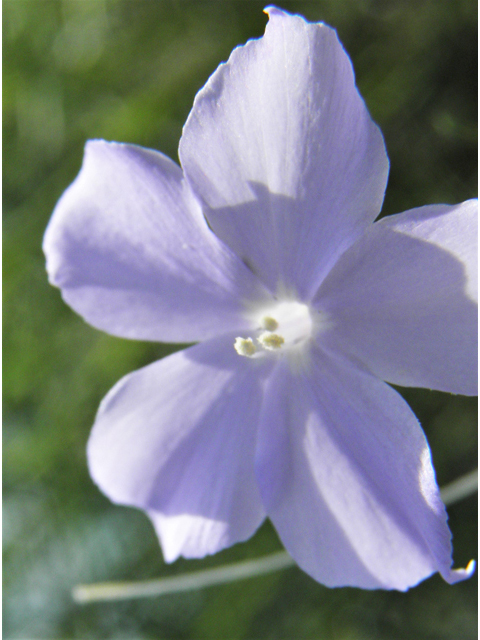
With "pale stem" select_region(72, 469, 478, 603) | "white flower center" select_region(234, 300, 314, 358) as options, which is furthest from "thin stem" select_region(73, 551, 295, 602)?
"white flower center" select_region(234, 300, 314, 358)

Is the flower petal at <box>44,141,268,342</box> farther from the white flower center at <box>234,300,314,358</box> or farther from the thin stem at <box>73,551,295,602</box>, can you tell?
the thin stem at <box>73,551,295,602</box>

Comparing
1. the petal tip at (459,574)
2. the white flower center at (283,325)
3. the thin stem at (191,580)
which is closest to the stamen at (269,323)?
the white flower center at (283,325)

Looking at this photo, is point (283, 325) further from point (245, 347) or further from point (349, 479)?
point (349, 479)

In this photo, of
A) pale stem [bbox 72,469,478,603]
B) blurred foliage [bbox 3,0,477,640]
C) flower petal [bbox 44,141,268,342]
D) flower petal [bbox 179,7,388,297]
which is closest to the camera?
flower petal [bbox 179,7,388,297]

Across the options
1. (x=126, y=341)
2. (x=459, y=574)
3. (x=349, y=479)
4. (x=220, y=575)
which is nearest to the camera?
(x=459, y=574)

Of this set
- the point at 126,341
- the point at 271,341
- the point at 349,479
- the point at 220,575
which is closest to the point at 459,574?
the point at 349,479

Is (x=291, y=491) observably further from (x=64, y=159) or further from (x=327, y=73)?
(x=64, y=159)
